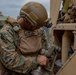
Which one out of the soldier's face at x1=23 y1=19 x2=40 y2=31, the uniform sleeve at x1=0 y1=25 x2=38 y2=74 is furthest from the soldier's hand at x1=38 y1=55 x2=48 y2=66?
the soldier's face at x1=23 y1=19 x2=40 y2=31

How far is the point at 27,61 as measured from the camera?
221 centimetres

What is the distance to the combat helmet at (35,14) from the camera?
7.06ft

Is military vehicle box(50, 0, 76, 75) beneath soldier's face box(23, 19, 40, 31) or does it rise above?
beneath

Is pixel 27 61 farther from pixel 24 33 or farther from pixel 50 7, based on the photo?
pixel 50 7

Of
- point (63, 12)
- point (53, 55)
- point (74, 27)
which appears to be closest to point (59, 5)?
point (63, 12)

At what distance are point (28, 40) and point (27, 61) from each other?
0.63 feet

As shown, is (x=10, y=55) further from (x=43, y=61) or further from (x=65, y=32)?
(x=65, y=32)

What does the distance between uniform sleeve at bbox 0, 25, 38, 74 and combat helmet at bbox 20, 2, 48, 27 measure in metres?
0.18

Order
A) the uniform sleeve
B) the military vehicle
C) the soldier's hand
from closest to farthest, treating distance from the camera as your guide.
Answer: the uniform sleeve < the soldier's hand < the military vehicle

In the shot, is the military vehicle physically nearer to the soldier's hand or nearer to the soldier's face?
the soldier's hand

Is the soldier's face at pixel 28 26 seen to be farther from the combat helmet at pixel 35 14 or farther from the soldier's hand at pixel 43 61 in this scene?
the soldier's hand at pixel 43 61

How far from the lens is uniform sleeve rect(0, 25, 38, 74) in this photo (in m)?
2.14

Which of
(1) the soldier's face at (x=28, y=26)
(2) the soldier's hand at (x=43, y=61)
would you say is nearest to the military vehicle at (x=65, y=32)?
(2) the soldier's hand at (x=43, y=61)

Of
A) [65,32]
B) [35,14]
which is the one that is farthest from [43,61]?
[65,32]
